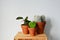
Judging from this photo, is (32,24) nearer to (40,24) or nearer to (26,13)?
(40,24)

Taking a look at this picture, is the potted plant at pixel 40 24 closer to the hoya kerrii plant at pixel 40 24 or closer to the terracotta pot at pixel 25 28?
the hoya kerrii plant at pixel 40 24

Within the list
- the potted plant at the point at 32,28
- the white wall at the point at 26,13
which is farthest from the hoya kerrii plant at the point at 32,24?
the white wall at the point at 26,13

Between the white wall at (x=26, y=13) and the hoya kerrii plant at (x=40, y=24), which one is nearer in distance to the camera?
the hoya kerrii plant at (x=40, y=24)

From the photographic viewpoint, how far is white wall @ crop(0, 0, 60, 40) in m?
1.80

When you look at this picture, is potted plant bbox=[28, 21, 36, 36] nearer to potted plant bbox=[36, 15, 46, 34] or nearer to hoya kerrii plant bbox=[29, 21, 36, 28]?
hoya kerrii plant bbox=[29, 21, 36, 28]

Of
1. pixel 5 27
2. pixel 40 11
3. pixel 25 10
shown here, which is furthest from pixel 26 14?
pixel 5 27

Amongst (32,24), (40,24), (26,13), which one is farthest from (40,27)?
(26,13)

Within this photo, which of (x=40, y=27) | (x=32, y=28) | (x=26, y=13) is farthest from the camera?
(x=26, y=13)

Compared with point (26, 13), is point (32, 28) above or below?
below

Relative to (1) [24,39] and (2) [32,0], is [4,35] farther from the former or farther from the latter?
(2) [32,0]

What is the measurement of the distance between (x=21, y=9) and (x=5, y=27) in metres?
0.39

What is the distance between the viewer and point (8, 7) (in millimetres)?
1831

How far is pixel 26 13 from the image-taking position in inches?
71.7

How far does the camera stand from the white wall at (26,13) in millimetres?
1796
